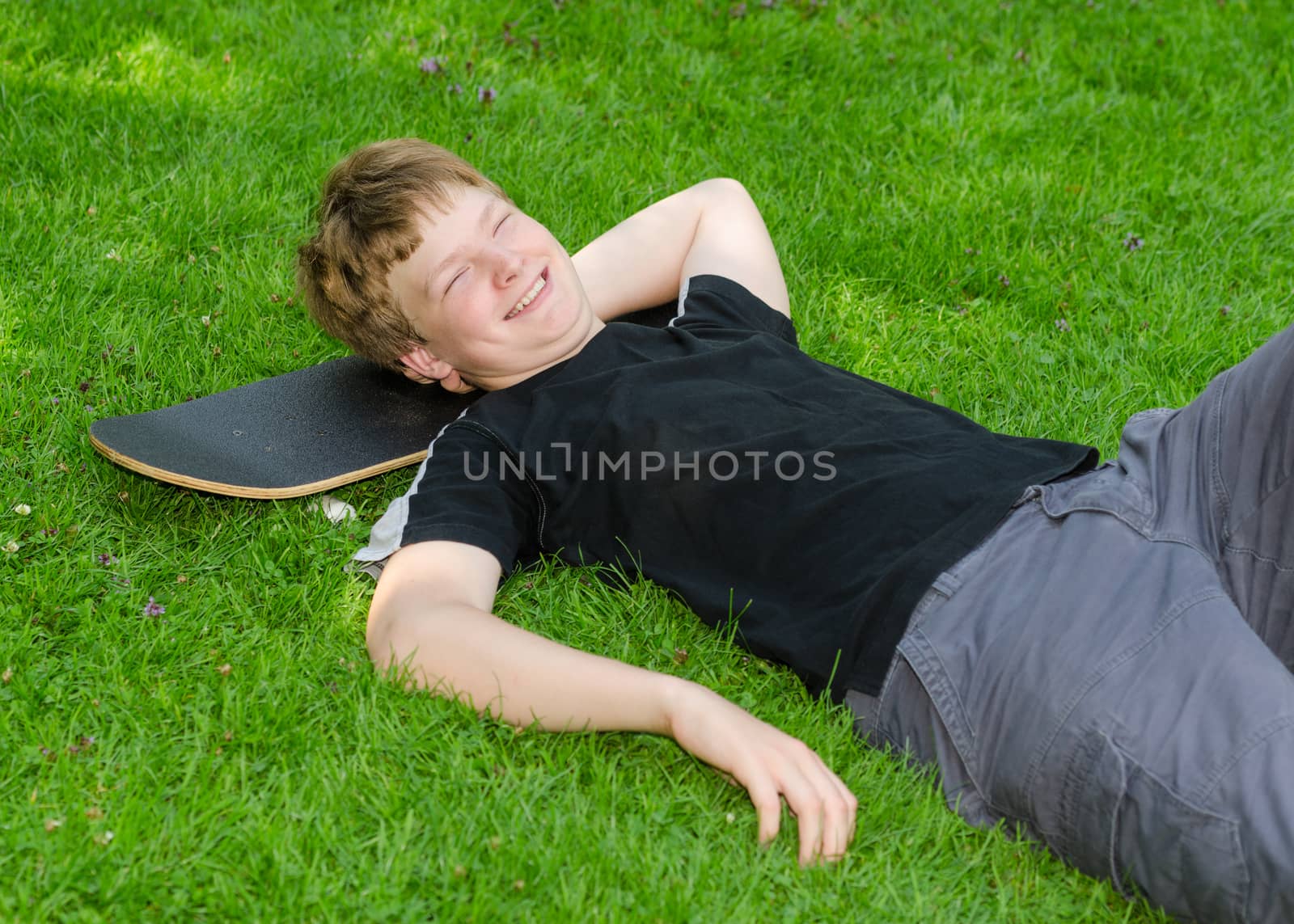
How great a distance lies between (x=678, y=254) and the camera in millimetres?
3541

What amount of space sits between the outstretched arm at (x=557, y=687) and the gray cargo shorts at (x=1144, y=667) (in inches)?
11.1

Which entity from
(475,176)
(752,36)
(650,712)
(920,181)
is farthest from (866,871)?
(752,36)

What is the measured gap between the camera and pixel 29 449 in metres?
3.18

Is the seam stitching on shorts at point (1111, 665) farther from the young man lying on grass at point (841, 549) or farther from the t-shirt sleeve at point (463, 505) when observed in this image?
the t-shirt sleeve at point (463, 505)

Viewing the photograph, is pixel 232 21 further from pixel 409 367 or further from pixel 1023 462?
pixel 1023 462

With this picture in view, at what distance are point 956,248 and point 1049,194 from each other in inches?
21.3

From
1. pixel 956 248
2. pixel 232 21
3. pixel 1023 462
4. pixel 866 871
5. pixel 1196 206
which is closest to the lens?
pixel 866 871

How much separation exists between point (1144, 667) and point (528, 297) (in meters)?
1.57

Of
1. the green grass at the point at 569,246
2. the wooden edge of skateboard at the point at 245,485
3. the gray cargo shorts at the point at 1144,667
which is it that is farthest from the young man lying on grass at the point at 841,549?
the wooden edge of skateboard at the point at 245,485

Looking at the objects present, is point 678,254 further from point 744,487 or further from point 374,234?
point 744,487

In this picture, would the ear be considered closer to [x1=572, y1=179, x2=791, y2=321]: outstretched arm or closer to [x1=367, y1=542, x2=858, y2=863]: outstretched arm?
[x1=572, y1=179, x2=791, y2=321]: outstretched arm

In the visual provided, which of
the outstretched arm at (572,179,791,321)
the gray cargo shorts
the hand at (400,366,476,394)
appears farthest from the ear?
the gray cargo shorts

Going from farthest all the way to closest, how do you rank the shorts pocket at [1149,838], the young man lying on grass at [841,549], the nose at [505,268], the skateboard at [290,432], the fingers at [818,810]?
the skateboard at [290,432], the nose at [505,268], the fingers at [818,810], the young man lying on grass at [841,549], the shorts pocket at [1149,838]

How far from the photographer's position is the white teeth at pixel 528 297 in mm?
2881
